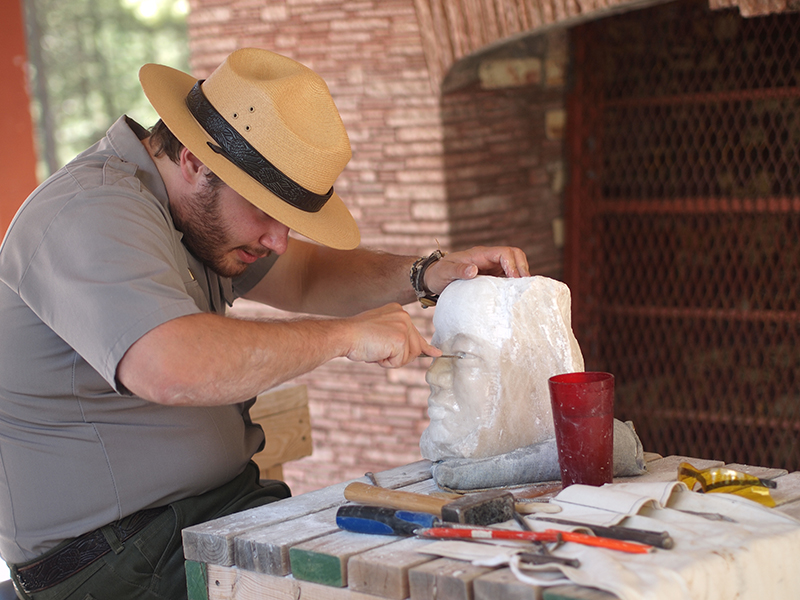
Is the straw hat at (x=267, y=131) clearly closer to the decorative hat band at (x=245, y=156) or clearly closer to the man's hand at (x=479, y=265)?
the decorative hat band at (x=245, y=156)

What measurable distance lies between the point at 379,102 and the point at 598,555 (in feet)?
9.71

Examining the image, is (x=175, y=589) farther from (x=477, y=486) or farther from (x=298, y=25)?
(x=298, y=25)

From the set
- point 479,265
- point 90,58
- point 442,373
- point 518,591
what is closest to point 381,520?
point 518,591

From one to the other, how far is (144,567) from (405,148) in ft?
7.91

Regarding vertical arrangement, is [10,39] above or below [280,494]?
above

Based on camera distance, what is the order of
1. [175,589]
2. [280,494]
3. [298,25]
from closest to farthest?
[175,589] < [280,494] < [298,25]

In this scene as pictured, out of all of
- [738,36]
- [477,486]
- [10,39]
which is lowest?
[477,486]

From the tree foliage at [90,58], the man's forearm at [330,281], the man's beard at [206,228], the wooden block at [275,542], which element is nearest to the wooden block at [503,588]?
the wooden block at [275,542]

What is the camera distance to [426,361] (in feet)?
12.9

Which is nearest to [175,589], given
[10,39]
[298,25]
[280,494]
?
[280,494]

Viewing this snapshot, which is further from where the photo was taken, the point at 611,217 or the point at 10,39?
the point at 10,39

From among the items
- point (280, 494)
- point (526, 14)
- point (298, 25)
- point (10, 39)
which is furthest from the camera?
point (10, 39)

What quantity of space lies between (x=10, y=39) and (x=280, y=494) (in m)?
3.88

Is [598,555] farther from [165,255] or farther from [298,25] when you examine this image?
[298,25]
